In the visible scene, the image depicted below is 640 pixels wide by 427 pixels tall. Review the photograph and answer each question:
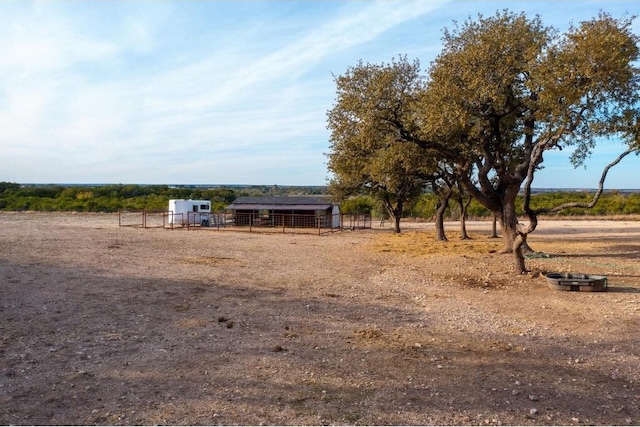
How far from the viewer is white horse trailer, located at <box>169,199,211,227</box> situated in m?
42.1

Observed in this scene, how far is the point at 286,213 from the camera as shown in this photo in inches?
1779

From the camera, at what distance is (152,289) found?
1117cm

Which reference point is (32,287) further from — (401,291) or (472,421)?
(472,421)

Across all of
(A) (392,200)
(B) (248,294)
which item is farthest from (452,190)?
(B) (248,294)

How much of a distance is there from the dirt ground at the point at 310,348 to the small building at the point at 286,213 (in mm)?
29193

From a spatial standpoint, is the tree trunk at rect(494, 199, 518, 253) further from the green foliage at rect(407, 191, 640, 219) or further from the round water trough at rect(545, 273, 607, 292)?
the green foliage at rect(407, 191, 640, 219)

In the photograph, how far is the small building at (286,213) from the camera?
1710 inches

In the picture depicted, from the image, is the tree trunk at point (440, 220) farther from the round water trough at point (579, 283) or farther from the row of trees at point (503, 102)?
the round water trough at point (579, 283)

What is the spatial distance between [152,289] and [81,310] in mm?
2302

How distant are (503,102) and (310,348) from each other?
11.8m

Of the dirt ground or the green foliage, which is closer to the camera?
the dirt ground

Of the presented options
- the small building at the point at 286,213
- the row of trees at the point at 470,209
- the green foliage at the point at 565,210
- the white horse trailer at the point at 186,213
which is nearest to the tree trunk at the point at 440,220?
the small building at the point at 286,213

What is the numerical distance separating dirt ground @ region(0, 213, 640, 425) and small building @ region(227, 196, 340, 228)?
29193mm

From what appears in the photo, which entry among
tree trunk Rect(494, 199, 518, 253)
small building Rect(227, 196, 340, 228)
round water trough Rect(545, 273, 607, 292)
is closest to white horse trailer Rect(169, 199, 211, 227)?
small building Rect(227, 196, 340, 228)
